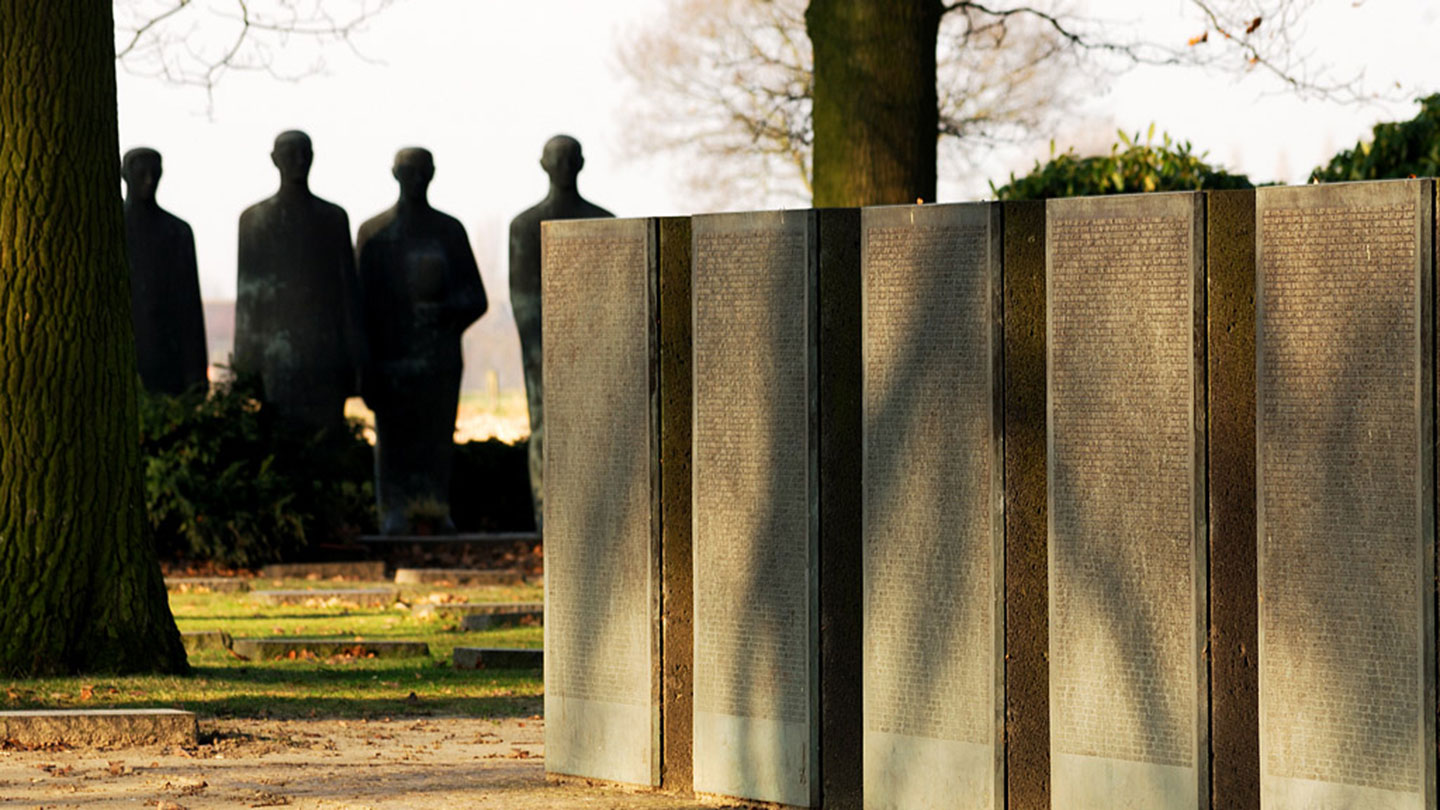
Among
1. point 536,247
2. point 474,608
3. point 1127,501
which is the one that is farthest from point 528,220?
point 1127,501

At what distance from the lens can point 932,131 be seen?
14336 millimetres

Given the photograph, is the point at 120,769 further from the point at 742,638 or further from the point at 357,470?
the point at 357,470

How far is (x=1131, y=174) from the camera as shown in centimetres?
1380

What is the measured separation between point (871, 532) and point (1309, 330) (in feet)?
5.34

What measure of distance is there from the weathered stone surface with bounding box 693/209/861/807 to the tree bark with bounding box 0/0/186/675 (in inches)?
150

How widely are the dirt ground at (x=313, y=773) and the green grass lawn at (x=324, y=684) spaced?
539 mm

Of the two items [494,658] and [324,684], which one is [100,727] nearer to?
[324,684]

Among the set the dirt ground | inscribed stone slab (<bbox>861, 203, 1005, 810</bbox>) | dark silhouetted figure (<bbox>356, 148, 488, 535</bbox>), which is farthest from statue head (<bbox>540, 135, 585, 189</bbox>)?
inscribed stone slab (<bbox>861, 203, 1005, 810</bbox>)

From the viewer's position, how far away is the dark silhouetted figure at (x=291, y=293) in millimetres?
18766

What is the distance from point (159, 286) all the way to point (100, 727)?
443 inches

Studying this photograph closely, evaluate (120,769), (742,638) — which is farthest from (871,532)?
(120,769)

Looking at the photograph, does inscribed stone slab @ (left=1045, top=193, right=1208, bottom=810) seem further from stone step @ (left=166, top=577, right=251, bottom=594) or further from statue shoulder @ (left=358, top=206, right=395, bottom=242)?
statue shoulder @ (left=358, top=206, right=395, bottom=242)

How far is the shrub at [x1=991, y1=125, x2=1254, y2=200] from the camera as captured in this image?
1377cm

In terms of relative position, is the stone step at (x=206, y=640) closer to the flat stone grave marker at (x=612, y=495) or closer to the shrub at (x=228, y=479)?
the flat stone grave marker at (x=612, y=495)
